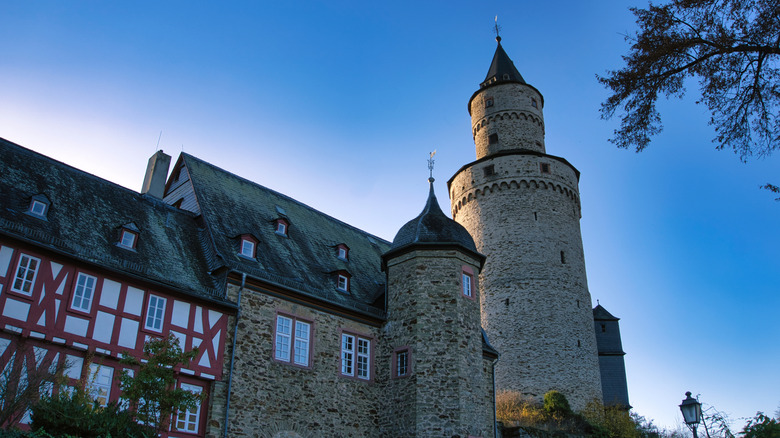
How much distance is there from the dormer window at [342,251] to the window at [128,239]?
8.33m

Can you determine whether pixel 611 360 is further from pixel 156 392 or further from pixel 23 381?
pixel 23 381

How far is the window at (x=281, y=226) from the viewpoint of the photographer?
21.7 metres

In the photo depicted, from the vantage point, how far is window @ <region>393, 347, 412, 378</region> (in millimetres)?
19219

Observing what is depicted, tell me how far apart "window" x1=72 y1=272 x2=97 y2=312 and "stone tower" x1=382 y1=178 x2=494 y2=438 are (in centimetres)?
915

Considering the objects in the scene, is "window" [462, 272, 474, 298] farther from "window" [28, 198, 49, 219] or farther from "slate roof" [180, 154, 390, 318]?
"window" [28, 198, 49, 219]

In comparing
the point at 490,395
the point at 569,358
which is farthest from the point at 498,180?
the point at 490,395

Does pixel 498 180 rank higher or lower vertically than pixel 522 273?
higher

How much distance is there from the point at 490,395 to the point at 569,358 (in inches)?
356

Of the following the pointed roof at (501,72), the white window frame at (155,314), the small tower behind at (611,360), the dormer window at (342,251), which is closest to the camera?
the white window frame at (155,314)

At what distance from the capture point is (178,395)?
1226 cm

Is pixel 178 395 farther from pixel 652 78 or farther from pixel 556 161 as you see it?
pixel 556 161

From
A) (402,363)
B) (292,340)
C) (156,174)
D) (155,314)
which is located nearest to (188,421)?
(155,314)

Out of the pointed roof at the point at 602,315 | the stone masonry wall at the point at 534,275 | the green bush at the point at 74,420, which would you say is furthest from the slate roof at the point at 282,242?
the pointed roof at the point at 602,315

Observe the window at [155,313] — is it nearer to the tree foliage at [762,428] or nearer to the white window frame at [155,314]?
the white window frame at [155,314]
